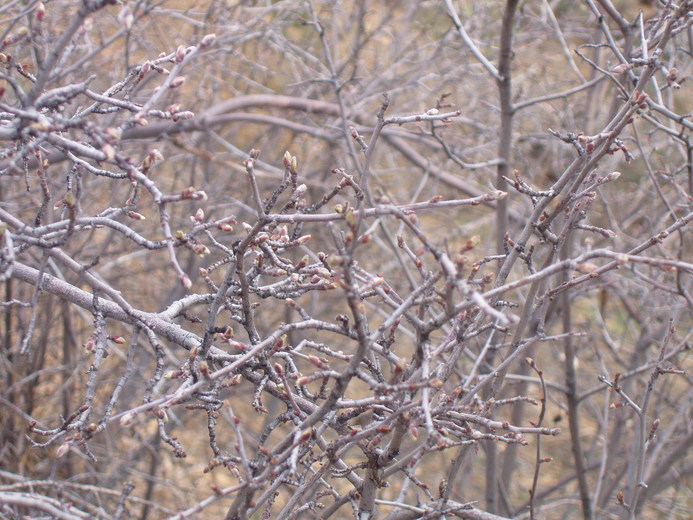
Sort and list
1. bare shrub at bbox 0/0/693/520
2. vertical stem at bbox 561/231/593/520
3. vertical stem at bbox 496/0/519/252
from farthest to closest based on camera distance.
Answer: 1. vertical stem at bbox 561/231/593/520
2. vertical stem at bbox 496/0/519/252
3. bare shrub at bbox 0/0/693/520

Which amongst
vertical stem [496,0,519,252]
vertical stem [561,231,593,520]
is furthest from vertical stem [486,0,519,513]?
vertical stem [561,231,593,520]

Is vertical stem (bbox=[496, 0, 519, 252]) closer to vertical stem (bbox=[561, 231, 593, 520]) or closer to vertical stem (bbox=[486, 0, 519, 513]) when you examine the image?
vertical stem (bbox=[486, 0, 519, 513])

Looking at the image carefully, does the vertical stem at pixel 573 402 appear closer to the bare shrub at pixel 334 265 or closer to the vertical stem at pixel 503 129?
the bare shrub at pixel 334 265

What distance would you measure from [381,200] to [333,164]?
4.53 meters

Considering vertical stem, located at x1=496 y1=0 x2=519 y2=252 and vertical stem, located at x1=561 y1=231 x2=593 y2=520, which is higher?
vertical stem, located at x1=496 y1=0 x2=519 y2=252

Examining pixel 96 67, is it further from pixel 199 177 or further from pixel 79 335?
pixel 79 335

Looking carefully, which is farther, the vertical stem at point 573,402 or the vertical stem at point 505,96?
the vertical stem at point 573,402

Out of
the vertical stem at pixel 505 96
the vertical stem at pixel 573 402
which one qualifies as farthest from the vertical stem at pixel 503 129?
the vertical stem at pixel 573 402

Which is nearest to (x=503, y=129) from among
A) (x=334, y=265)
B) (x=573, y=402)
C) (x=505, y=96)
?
(x=505, y=96)

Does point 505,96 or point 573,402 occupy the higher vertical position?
point 505,96

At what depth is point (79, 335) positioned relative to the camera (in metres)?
5.63

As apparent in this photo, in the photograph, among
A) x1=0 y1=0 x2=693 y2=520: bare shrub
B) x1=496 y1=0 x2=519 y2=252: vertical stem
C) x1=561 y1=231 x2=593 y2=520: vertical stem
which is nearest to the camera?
x1=0 y1=0 x2=693 y2=520: bare shrub

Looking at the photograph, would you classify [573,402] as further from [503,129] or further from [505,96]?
[505,96]

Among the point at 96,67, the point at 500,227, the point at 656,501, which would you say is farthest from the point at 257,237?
the point at 656,501
